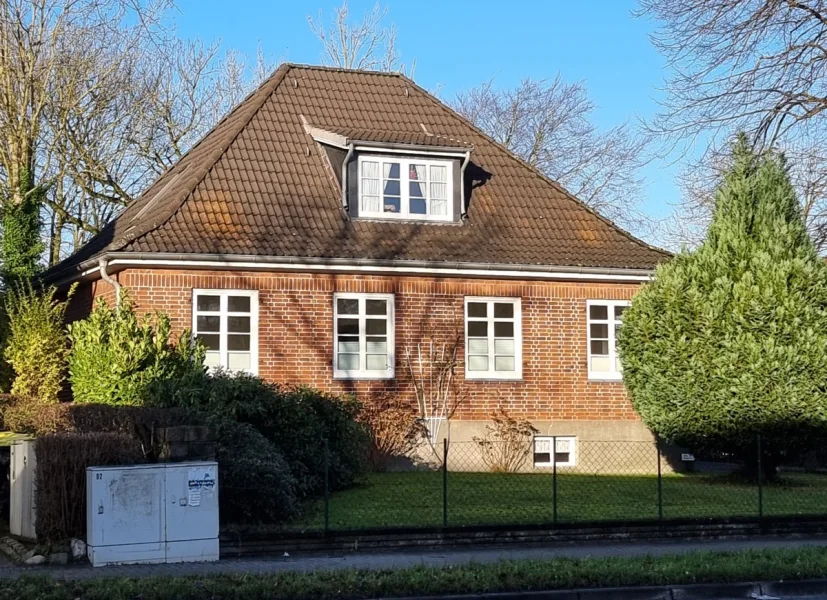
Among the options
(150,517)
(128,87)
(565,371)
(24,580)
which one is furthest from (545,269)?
(128,87)

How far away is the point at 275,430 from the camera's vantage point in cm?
1698

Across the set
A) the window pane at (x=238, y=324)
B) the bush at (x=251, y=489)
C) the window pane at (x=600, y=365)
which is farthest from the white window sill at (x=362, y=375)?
the bush at (x=251, y=489)

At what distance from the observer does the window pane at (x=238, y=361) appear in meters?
21.9

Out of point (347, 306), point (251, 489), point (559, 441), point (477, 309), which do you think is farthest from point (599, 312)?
point (251, 489)

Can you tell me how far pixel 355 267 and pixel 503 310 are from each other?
3406 mm

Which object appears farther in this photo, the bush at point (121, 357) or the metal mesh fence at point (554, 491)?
the bush at point (121, 357)

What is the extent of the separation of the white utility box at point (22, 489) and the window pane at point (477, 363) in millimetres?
10506

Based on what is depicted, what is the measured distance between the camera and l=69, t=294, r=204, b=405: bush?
1914 cm

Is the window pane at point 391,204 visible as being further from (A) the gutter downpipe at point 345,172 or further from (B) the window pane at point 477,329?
(B) the window pane at point 477,329

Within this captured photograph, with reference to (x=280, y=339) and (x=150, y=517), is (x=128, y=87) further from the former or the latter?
(x=150, y=517)

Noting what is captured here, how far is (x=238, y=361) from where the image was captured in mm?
21969

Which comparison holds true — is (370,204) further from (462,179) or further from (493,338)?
(493,338)

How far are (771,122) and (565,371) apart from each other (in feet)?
21.4

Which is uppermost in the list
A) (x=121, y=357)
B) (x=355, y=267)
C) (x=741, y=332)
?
(x=355, y=267)
